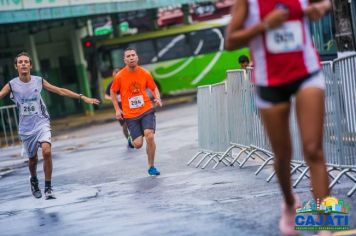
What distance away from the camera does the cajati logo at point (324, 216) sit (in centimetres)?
537

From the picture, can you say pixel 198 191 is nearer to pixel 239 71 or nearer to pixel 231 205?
pixel 231 205

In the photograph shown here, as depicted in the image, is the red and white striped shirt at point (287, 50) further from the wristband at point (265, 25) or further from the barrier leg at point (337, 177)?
the barrier leg at point (337, 177)

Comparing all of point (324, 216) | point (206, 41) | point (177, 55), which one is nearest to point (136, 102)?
point (324, 216)

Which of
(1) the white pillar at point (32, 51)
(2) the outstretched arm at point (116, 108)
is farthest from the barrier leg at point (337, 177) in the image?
(1) the white pillar at point (32, 51)

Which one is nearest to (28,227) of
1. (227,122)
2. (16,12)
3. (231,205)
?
(231,205)

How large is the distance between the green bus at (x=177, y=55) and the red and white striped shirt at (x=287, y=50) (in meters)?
33.3

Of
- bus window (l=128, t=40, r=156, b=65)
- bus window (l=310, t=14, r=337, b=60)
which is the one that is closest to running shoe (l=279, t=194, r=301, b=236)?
bus window (l=310, t=14, r=337, b=60)

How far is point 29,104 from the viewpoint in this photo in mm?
10453

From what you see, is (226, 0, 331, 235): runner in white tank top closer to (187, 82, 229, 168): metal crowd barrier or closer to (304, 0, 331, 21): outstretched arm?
(304, 0, 331, 21): outstretched arm

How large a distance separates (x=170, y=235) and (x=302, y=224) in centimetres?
109

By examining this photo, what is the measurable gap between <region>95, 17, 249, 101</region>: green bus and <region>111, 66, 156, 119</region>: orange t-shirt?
85.4ft

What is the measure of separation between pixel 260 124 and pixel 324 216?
18.1 feet

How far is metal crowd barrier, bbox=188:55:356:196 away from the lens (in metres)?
8.17

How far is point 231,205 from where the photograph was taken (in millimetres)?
7945
